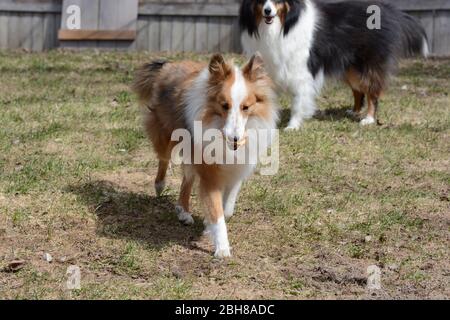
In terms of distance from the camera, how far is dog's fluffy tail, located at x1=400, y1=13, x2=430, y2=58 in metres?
9.46

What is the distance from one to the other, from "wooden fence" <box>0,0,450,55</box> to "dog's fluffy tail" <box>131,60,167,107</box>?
20.8 feet

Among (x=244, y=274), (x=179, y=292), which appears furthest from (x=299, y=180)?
(x=179, y=292)

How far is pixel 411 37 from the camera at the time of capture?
955cm

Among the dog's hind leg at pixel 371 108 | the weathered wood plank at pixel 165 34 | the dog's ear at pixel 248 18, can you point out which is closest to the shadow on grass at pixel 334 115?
the dog's hind leg at pixel 371 108

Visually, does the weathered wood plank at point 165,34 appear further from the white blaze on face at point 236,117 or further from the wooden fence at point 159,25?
the white blaze on face at point 236,117

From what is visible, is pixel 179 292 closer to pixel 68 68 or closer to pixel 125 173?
pixel 125 173

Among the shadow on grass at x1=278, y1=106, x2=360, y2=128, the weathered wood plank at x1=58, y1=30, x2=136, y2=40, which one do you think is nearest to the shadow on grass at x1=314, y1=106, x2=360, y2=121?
the shadow on grass at x1=278, y1=106, x2=360, y2=128

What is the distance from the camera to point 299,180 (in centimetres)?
707

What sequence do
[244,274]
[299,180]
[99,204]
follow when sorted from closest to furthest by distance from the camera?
[244,274] < [99,204] < [299,180]

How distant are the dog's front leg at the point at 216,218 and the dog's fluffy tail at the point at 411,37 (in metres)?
4.78

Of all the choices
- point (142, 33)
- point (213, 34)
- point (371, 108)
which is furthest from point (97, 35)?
point (371, 108)

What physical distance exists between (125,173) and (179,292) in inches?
101

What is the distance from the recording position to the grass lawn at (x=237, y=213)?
198 inches

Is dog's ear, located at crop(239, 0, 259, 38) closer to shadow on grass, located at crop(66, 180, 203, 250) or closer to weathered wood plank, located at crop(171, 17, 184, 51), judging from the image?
shadow on grass, located at crop(66, 180, 203, 250)
